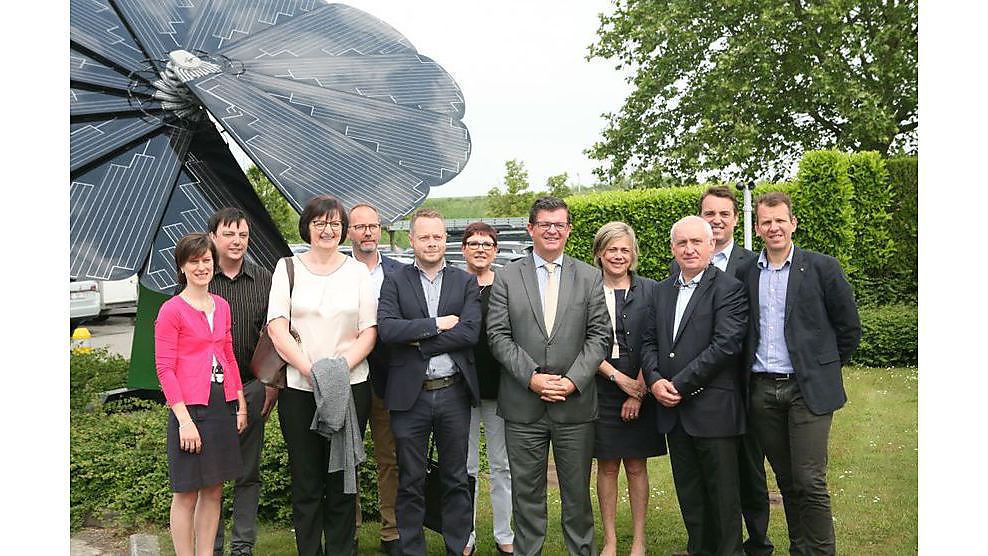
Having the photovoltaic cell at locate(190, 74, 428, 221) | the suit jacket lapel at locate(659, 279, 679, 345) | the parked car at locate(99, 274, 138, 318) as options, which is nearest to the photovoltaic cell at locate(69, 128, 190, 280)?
the photovoltaic cell at locate(190, 74, 428, 221)

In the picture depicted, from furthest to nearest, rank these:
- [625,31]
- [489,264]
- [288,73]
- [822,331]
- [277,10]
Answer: [625,31] → [277,10] → [288,73] → [489,264] → [822,331]

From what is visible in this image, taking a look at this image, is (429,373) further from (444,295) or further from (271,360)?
(271,360)

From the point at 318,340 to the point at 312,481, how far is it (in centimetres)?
85

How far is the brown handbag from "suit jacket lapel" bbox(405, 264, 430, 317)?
0.70 metres

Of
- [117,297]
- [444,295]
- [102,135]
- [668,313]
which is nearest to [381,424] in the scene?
[444,295]

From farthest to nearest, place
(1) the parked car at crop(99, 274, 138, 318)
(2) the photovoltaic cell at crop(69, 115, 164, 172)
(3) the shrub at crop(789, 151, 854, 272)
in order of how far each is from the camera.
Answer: (1) the parked car at crop(99, 274, 138, 318) < (3) the shrub at crop(789, 151, 854, 272) < (2) the photovoltaic cell at crop(69, 115, 164, 172)

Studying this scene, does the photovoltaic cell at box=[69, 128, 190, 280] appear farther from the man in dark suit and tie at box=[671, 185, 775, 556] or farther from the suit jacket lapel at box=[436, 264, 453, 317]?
the man in dark suit and tie at box=[671, 185, 775, 556]

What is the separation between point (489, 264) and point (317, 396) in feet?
4.77

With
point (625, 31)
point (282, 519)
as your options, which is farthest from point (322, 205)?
point (625, 31)

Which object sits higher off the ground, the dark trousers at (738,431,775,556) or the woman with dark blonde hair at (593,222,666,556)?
the woman with dark blonde hair at (593,222,666,556)

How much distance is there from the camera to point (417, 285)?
17.6 feet

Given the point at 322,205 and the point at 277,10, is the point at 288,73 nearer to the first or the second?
the point at 277,10

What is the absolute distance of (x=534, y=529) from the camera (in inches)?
206

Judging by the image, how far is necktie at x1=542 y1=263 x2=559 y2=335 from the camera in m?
5.27
